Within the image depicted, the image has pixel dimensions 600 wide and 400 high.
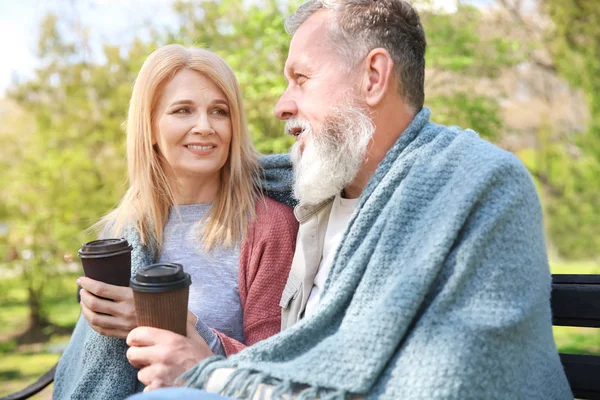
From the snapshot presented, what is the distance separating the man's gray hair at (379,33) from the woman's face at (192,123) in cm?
58

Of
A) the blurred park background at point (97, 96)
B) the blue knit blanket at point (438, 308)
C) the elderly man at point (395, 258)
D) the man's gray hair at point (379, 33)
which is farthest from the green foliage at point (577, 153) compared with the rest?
the blue knit blanket at point (438, 308)

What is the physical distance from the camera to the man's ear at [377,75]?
6.37 feet

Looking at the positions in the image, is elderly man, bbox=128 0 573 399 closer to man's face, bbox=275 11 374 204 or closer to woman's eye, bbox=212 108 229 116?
man's face, bbox=275 11 374 204

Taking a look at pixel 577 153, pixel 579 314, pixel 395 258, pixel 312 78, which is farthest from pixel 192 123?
pixel 577 153

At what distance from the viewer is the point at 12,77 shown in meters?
6.99

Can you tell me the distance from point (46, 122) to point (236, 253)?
17.7ft

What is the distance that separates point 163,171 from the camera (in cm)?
248

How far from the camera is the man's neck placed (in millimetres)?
1980

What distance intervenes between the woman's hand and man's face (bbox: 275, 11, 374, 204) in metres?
0.69

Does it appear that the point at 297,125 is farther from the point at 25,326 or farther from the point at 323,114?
the point at 25,326

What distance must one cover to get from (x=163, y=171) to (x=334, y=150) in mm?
852

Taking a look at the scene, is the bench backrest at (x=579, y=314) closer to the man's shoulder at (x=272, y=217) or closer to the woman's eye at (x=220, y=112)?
the man's shoulder at (x=272, y=217)

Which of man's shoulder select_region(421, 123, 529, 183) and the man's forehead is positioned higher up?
the man's forehead

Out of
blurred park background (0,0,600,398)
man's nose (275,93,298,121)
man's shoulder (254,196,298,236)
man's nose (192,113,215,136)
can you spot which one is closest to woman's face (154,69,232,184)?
man's nose (192,113,215,136)
